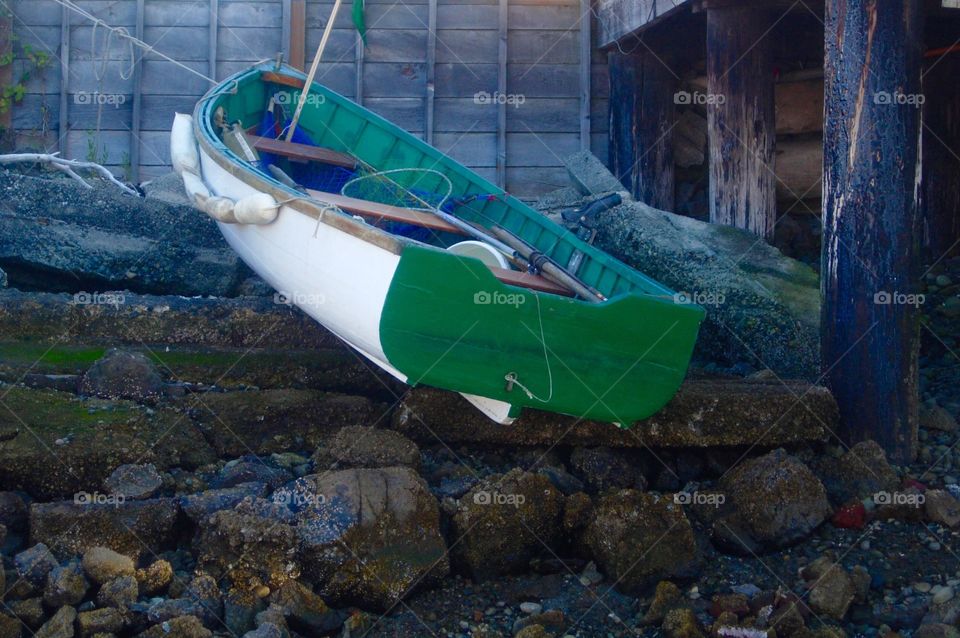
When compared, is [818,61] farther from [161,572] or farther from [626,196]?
[161,572]

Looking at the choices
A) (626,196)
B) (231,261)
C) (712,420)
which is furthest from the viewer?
(626,196)

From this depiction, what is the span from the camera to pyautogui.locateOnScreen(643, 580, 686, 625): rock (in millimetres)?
4496

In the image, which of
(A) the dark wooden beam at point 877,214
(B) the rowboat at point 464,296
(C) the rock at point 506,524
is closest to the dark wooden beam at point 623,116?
(B) the rowboat at point 464,296

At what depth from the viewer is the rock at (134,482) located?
186 inches

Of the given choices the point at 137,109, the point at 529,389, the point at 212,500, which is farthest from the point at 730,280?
the point at 137,109

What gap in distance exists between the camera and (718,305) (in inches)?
265

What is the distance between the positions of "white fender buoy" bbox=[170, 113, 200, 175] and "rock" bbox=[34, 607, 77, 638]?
12.0 ft

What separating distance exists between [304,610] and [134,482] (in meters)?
1.04

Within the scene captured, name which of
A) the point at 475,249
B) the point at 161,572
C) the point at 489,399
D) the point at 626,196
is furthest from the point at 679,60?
the point at 161,572

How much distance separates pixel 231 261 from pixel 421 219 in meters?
1.35

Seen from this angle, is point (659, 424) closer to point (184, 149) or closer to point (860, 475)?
point (860, 475)

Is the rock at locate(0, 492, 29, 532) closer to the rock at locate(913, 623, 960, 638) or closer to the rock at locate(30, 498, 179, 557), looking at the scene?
the rock at locate(30, 498, 179, 557)

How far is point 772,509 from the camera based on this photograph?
514 cm

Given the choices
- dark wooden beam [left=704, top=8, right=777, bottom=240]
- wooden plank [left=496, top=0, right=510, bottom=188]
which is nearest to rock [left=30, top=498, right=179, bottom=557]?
dark wooden beam [left=704, top=8, right=777, bottom=240]
